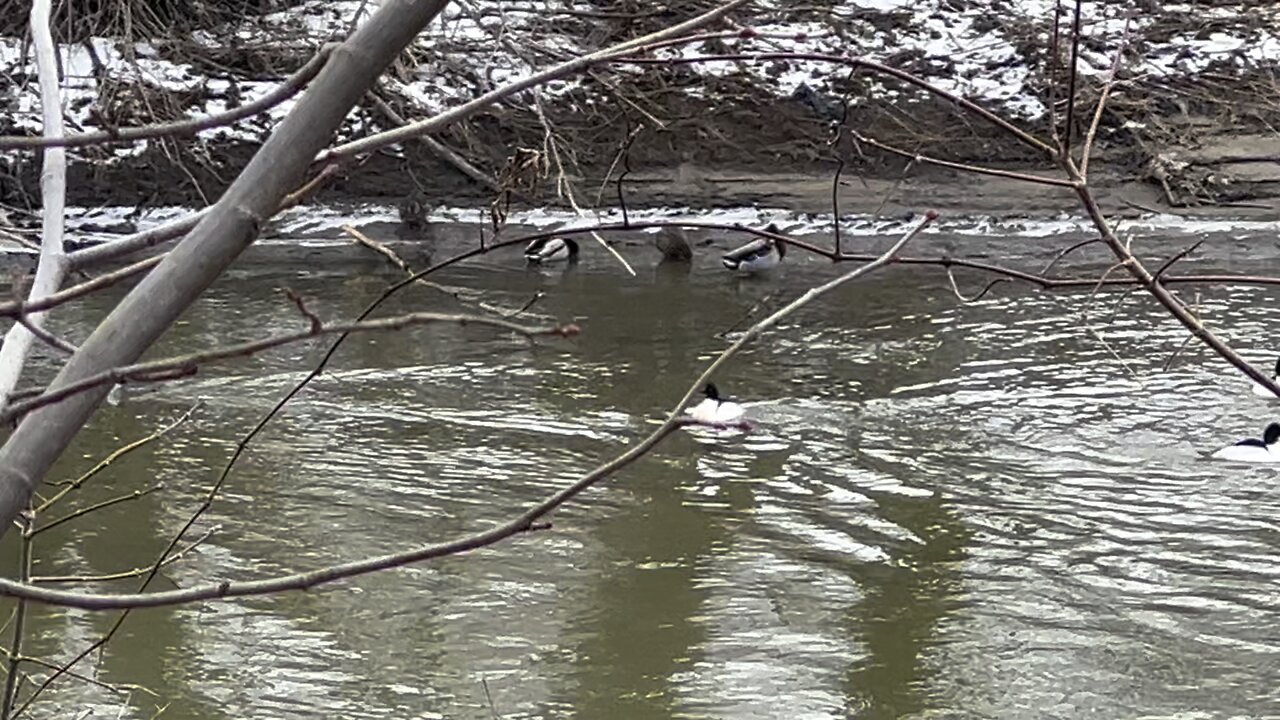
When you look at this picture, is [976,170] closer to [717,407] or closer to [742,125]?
[717,407]

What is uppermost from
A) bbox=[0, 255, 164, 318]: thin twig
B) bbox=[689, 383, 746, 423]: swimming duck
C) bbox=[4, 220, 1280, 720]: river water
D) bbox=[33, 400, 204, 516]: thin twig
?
bbox=[0, 255, 164, 318]: thin twig

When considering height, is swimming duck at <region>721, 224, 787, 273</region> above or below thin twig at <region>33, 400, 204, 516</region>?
below

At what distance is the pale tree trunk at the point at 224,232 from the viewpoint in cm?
Result: 127

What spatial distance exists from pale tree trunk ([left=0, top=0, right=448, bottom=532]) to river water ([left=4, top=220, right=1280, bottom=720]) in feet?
10.7

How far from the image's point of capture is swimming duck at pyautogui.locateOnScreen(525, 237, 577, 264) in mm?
13789

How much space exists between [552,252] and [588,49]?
8.99ft

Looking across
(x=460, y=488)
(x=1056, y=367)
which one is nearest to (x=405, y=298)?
(x=460, y=488)

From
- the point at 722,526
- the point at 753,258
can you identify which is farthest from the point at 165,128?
the point at 753,258

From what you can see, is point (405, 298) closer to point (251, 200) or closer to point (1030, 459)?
point (1030, 459)

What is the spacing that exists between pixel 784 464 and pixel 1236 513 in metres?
2.31

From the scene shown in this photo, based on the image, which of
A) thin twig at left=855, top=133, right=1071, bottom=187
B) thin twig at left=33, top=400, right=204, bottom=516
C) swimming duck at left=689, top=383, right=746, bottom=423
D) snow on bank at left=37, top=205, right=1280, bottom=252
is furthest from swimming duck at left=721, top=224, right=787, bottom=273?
thin twig at left=855, top=133, right=1071, bottom=187

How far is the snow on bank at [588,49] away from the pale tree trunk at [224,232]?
12506mm

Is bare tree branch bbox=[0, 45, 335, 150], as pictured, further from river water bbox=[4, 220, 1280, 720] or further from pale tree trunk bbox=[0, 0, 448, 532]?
river water bbox=[4, 220, 1280, 720]

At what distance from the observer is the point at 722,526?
7895 mm
